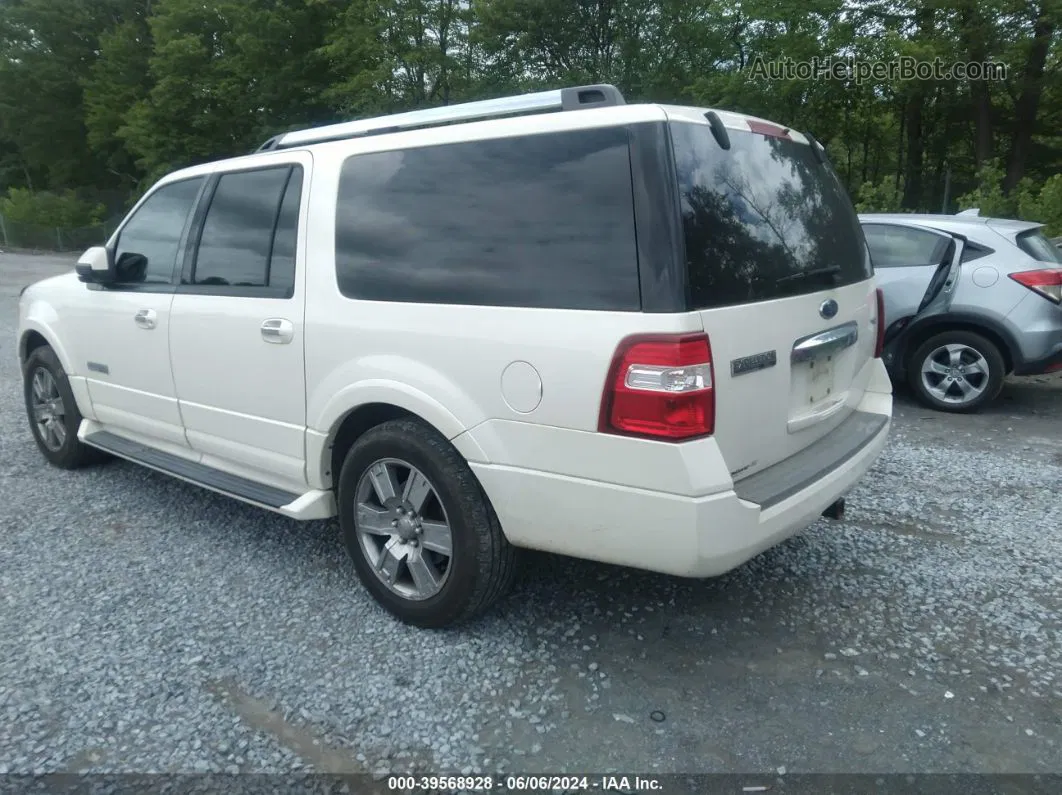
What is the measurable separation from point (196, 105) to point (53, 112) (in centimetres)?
1306

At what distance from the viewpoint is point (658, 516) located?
256 centimetres

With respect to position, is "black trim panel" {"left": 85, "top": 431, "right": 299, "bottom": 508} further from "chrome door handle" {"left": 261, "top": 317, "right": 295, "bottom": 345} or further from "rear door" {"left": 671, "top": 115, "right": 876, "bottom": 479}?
"rear door" {"left": 671, "top": 115, "right": 876, "bottom": 479}

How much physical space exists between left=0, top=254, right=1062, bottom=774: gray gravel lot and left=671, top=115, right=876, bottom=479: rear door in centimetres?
80

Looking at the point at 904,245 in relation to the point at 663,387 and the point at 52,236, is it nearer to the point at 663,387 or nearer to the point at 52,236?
the point at 663,387

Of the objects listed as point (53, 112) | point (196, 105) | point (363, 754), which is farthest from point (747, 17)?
point (53, 112)

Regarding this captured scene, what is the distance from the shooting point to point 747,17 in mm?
15625

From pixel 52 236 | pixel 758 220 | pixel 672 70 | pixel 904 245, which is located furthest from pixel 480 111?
pixel 52 236

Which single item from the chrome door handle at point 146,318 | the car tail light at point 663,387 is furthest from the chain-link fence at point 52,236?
the car tail light at point 663,387

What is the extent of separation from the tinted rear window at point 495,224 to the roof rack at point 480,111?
9.2 inches

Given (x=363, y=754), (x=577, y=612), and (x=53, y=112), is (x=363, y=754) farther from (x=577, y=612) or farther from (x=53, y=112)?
(x=53, y=112)

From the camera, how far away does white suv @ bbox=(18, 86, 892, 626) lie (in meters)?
2.56

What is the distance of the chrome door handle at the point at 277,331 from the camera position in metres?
3.43

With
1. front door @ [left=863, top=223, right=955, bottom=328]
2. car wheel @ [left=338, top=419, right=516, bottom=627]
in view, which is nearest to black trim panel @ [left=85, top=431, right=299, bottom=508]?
car wheel @ [left=338, top=419, right=516, bottom=627]

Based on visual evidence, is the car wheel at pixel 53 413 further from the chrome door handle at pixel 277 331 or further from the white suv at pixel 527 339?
the chrome door handle at pixel 277 331
